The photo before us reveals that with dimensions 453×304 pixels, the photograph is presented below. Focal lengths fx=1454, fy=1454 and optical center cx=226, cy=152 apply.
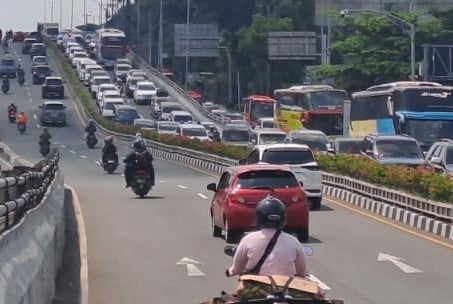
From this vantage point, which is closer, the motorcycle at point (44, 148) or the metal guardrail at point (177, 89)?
the motorcycle at point (44, 148)

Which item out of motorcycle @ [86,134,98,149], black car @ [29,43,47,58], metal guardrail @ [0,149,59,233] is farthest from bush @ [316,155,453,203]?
→ black car @ [29,43,47,58]

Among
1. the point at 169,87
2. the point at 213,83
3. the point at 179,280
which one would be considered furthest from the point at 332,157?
the point at 213,83

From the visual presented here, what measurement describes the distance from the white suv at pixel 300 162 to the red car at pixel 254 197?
816 centimetres

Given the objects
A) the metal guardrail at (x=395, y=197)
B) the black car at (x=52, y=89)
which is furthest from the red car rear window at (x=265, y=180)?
the black car at (x=52, y=89)

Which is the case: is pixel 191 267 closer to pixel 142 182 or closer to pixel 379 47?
pixel 142 182

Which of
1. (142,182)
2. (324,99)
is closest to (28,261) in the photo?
(142,182)

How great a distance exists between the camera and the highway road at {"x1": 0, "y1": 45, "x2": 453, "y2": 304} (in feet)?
58.9

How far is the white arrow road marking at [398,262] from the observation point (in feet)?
66.4

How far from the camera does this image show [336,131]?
65812mm

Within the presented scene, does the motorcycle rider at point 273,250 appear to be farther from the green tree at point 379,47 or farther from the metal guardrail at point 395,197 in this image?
the green tree at point 379,47

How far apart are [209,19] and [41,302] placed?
121788mm

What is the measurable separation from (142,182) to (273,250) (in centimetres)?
2580

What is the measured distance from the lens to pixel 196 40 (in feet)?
337

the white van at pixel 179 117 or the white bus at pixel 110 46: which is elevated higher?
the white bus at pixel 110 46
